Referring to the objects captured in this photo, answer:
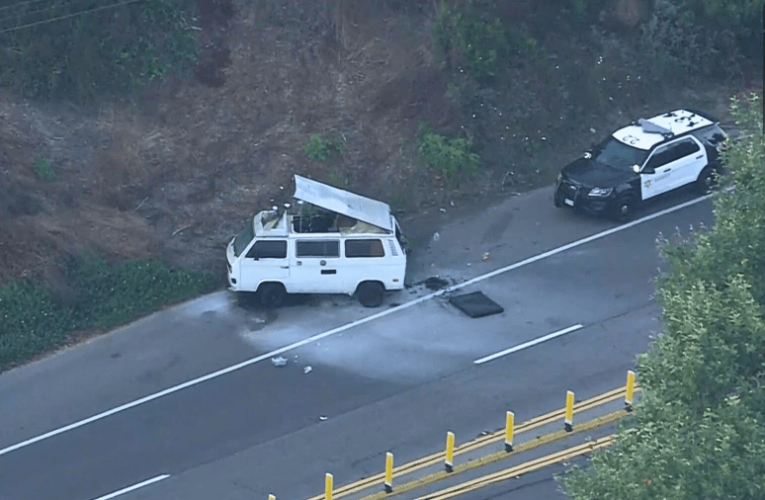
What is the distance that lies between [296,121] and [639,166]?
789cm

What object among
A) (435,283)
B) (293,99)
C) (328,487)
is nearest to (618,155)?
(435,283)

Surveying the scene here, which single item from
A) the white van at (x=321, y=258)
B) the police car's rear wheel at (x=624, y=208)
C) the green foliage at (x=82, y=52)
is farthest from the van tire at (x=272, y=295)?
the green foliage at (x=82, y=52)

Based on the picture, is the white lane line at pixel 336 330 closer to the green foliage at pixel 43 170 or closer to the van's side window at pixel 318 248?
the van's side window at pixel 318 248

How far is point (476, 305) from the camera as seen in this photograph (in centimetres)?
2212

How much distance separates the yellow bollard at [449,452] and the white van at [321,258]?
199 inches

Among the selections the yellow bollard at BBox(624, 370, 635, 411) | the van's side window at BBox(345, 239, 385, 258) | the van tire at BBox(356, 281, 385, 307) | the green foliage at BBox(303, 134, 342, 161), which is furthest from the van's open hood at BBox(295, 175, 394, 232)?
the yellow bollard at BBox(624, 370, 635, 411)

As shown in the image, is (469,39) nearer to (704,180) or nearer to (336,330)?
(704,180)

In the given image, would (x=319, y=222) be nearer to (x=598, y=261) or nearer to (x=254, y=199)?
(x=254, y=199)

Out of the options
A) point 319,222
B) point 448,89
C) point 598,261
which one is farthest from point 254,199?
point 598,261

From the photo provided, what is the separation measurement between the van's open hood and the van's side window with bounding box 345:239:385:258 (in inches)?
14.3

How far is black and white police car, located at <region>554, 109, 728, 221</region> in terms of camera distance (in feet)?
80.5

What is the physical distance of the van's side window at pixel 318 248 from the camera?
Answer: 22062mm

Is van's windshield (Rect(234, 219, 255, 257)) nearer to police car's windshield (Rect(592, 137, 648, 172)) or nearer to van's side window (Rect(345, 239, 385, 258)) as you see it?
van's side window (Rect(345, 239, 385, 258))

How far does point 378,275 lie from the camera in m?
22.1
